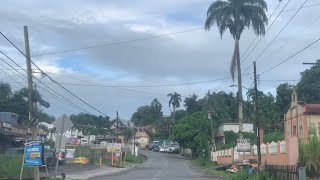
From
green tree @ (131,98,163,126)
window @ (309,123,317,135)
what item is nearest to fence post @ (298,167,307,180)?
window @ (309,123,317,135)

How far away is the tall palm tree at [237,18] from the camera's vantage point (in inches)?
2068

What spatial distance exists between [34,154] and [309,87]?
5605 centimetres

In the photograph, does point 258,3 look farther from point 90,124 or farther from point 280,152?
point 90,124

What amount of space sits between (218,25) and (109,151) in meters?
33.1

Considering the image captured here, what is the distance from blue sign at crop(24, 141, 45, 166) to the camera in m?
24.5

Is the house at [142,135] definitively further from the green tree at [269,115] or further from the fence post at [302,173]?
the fence post at [302,173]

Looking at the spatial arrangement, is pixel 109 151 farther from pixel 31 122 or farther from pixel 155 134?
pixel 155 134

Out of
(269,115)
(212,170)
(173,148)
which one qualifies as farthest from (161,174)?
(173,148)

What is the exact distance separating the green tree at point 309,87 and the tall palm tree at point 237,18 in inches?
918

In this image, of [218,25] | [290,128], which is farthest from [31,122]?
[290,128]

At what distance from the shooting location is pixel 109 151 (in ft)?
262

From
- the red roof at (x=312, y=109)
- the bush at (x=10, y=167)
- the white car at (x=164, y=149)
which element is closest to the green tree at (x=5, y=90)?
the white car at (x=164, y=149)

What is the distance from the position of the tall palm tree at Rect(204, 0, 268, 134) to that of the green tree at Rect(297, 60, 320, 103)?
918 inches

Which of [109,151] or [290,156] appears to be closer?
[290,156]
